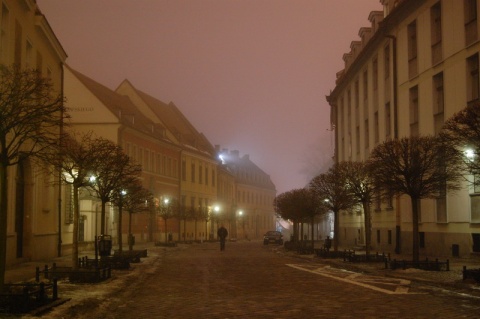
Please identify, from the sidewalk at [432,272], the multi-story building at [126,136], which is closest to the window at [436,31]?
the sidewalk at [432,272]

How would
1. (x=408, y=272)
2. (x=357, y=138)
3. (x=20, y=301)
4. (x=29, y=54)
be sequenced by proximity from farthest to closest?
(x=357, y=138), (x=29, y=54), (x=408, y=272), (x=20, y=301)

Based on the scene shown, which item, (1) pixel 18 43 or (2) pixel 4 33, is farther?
(1) pixel 18 43

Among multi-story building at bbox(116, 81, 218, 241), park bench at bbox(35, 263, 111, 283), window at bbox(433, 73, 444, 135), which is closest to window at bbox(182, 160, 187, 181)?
multi-story building at bbox(116, 81, 218, 241)

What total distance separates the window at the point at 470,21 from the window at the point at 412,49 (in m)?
5.62

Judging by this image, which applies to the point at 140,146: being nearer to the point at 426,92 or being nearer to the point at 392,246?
the point at 392,246

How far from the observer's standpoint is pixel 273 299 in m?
14.2

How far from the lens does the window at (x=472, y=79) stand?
85.6 feet

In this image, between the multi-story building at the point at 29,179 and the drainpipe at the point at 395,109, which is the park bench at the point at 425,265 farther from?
the drainpipe at the point at 395,109

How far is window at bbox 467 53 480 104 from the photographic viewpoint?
26.1m

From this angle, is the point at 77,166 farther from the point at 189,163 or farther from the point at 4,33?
the point at 189,163

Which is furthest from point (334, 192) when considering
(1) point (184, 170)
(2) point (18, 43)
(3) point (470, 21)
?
(1) point (184, 170)

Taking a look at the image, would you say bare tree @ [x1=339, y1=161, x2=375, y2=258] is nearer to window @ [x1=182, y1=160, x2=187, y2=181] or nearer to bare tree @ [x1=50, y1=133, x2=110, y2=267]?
bare tree @ [x1=50, y1=133, x2=110, y2=267]

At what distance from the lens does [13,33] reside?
23469 millimetres

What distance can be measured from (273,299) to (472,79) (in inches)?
623
